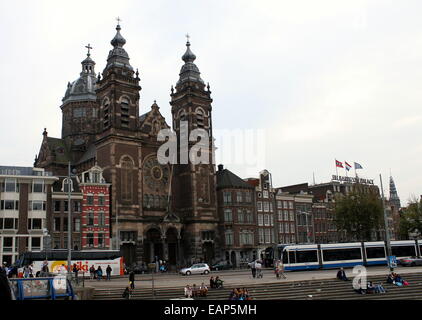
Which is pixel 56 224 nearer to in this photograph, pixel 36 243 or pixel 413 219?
pixel 36 243

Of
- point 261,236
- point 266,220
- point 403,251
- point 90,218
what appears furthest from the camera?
point 266,220

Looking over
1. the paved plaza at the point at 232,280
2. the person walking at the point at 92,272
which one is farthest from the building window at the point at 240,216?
the paved plaza at the point at 232,280

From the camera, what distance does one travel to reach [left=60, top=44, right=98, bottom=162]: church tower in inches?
3647

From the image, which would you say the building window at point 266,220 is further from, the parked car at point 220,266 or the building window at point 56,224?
the building window at point 56,224

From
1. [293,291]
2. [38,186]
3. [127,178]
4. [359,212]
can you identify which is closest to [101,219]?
[127,178]

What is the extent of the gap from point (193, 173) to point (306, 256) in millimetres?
33248

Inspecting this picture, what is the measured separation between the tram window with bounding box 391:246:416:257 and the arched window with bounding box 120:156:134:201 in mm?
39507

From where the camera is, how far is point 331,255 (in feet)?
164

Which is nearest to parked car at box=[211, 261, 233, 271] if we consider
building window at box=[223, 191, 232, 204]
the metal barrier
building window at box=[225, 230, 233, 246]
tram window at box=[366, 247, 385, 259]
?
building window at box=[225, 230, 233, 246]

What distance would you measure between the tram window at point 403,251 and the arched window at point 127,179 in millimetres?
39507

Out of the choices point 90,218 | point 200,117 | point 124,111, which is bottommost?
→ point 90,218

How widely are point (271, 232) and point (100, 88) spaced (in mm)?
42319
